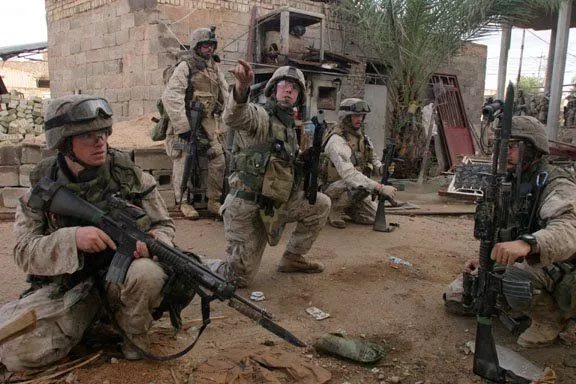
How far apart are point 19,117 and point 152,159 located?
8.92 metres

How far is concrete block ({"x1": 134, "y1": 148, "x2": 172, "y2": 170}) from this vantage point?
250 inches

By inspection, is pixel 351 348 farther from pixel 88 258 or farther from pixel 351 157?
pixel 351 157

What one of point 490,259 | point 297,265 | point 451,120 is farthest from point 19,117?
point 490,259

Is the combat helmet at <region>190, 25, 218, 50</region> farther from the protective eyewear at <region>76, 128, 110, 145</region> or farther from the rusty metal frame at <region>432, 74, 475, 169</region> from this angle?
the rusty metal frame at <region>432, 74, 475, 169</region>

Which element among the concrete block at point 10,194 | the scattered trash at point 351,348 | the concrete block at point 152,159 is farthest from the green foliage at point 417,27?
the scattered trash at point 351,348

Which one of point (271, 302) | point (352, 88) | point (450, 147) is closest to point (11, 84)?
point (352, 88)

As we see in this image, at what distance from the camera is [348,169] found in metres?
5.34

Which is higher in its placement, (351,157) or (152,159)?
(351,157)

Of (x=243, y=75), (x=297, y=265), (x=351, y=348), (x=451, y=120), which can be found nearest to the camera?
(x=351, y=348)

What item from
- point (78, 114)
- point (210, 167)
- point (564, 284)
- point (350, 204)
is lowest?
point (350, 204)

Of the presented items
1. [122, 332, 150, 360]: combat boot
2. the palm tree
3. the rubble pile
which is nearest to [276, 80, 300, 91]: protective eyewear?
[122, 332, 150, 360]: combat boot

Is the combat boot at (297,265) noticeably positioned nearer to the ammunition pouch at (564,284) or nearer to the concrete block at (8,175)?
the ammunition pouch at (564,284)

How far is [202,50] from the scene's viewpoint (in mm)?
6000

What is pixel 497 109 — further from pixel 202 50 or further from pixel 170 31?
pixel 170 31
